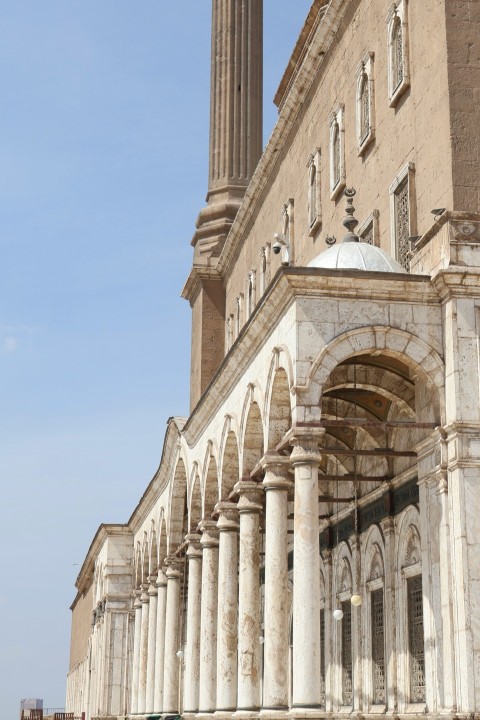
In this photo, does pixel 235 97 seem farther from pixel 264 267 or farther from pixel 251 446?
pixel 251 446

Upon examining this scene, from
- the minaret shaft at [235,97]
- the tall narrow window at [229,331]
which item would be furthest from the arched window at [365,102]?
the minaret shaft at [235,97]

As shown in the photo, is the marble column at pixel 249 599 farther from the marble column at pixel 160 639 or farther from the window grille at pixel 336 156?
the marble column at pixel 160 639

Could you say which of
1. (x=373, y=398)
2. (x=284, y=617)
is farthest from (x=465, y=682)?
(x=373, y=398)

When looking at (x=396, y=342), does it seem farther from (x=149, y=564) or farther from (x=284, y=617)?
(x=149, y=564)

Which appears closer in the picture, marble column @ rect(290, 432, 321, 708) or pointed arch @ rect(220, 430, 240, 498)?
marble column @ rect(290, 432, 321, 708)

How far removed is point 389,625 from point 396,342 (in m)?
6.14

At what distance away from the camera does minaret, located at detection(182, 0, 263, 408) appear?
40.3 meters

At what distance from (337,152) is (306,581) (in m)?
11.1

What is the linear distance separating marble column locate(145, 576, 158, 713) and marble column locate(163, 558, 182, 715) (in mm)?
3408

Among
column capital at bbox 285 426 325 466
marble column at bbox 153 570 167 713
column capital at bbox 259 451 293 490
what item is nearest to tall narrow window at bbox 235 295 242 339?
marble column at bbox 153 570 167 713

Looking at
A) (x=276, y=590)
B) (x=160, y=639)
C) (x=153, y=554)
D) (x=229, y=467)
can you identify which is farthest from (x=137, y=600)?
(x=276, y=590)

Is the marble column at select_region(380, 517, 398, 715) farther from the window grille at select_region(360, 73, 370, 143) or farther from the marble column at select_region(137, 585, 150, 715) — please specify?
the marble column at select_region(137, 585, 150, 715)

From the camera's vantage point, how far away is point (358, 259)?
1781 cm

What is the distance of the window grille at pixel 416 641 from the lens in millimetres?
19062
